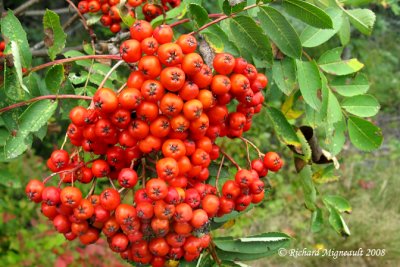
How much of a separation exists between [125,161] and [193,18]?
0.46m

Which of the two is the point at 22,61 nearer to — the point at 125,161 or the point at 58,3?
the point at 125,161

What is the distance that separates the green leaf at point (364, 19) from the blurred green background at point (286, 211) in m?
2.25

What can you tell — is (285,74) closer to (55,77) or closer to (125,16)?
(125,16)

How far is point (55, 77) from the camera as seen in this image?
1.31 metres

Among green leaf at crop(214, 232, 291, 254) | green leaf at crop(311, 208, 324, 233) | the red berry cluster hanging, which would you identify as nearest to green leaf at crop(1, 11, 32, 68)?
the red berry cluster hanging

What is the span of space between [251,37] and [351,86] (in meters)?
0.69

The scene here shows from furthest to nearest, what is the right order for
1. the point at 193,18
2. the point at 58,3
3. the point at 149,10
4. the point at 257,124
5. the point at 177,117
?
the point at 257,124, the point at 58,3, the point at 149,10, the point at 193,18, the point at 177,117

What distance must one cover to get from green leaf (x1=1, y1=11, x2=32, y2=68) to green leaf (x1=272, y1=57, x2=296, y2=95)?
80 cm

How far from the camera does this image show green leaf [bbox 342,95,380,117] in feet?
5.57

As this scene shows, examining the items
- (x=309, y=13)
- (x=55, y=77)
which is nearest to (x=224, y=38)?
(x=309, y=13)

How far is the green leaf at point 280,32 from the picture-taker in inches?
49.7

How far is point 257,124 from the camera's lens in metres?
6.27

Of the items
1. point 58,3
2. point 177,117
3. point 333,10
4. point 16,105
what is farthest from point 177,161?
point 58,3

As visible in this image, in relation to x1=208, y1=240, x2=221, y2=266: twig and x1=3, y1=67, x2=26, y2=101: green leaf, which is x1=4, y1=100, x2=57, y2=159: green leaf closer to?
x1=3, y1=67, x2=26, y2=101: green leaf
